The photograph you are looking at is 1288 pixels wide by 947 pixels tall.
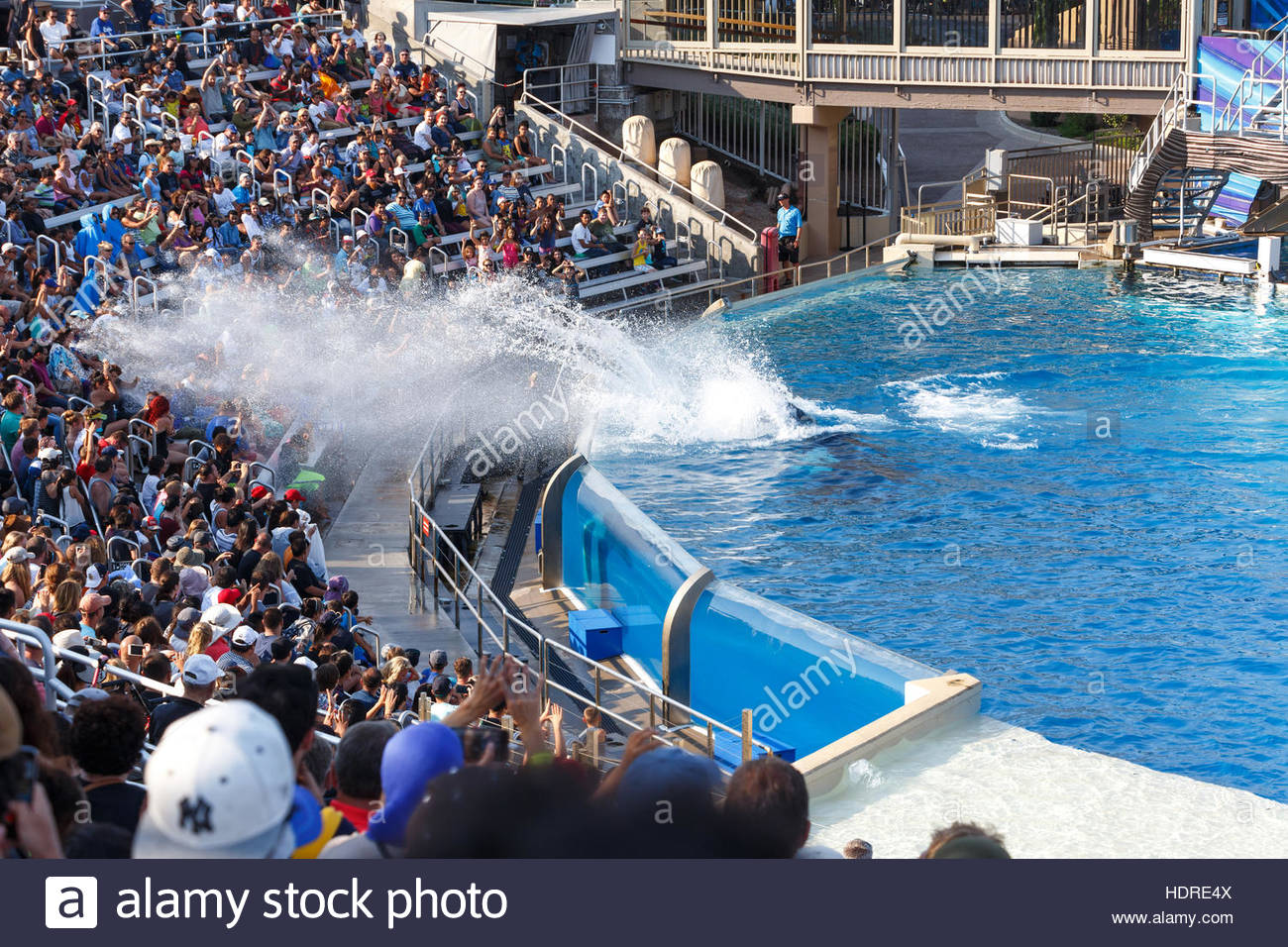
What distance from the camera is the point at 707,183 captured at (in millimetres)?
25750

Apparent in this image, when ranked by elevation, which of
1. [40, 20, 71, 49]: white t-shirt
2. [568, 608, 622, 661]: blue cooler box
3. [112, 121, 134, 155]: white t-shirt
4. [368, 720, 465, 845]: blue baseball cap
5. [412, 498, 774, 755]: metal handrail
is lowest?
[568, 608, 622, 661]: blue cooler box

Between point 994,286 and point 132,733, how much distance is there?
826 inches

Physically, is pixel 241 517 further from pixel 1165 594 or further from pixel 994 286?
pixel 994 286

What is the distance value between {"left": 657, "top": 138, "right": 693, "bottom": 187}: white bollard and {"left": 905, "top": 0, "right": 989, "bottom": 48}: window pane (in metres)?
4.24

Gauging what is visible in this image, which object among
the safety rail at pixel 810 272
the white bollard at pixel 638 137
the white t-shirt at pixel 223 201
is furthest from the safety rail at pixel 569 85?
the white t-shirt at pixel 223 201

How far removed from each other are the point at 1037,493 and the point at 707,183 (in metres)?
11.9

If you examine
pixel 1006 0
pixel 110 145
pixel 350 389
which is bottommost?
pixel 350 389

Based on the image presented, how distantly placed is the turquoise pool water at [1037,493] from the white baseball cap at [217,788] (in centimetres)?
786

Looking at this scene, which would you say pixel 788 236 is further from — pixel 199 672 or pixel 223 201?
pixel 199 672

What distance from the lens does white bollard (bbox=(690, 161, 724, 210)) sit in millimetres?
25672

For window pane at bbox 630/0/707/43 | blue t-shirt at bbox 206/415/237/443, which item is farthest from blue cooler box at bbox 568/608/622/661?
window pane at bbox 630/0/707/43

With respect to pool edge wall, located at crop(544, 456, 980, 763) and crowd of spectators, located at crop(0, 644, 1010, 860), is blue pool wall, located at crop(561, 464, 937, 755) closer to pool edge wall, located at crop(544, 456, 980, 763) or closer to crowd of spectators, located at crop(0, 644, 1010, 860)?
pool edge wall, located at crop(544, 456, 980, 763)

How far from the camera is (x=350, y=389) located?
16406 mm
